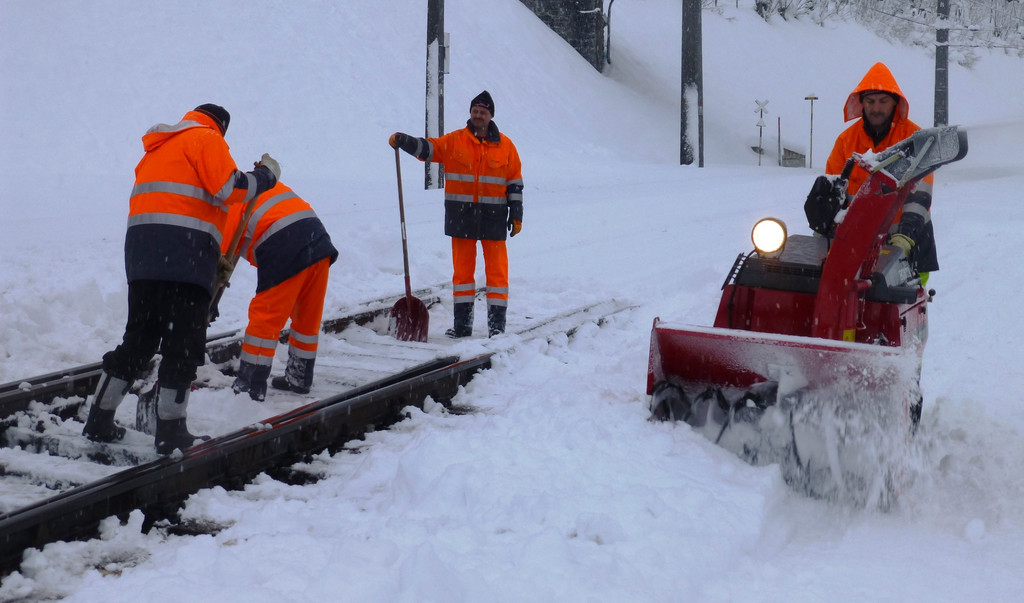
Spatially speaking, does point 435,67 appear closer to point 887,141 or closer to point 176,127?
point 887,141

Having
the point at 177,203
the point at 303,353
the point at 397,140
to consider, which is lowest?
the point at 303,353

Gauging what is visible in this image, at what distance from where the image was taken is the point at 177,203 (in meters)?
4.02

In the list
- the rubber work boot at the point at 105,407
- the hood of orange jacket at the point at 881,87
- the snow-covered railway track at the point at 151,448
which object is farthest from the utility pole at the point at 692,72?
the rubber work boot at the point at 105,407

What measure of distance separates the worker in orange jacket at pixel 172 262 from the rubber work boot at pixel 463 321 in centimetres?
288

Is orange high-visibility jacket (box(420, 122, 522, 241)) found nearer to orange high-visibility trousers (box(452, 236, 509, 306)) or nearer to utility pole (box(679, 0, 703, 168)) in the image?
orange high-visibility trousers (box(452, 236, 509, 306))

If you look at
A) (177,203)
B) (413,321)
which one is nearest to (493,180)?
(413,321)

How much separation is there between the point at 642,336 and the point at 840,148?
8.63 feet

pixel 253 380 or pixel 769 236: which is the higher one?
pixel 769 236

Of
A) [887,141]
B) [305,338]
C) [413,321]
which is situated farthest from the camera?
[413,321]

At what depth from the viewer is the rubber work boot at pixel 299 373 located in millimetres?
5309

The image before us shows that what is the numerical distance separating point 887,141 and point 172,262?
349 cm

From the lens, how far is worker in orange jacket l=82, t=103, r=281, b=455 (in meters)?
4.00

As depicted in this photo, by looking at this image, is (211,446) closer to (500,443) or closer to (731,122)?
(500,443)

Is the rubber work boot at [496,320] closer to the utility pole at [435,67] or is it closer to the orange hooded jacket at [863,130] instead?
the orange hooded jacket at [863,130]
